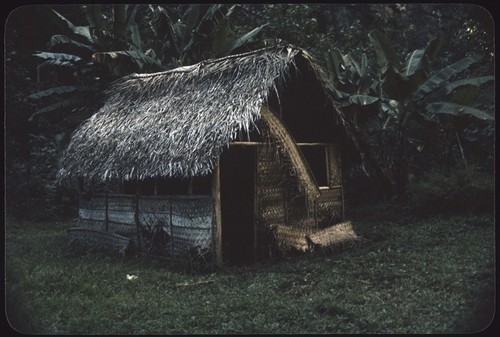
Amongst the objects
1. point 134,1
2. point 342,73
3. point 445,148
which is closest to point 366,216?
point 445,148

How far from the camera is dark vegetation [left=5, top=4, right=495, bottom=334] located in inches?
244

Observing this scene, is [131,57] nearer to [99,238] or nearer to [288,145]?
[99,238]

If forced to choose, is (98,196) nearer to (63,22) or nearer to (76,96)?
(76,96)

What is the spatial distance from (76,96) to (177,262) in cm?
699

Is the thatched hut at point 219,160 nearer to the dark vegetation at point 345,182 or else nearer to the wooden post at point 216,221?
the wooden post at point 216,221

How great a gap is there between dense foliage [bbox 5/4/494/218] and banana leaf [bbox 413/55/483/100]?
0.02 meters

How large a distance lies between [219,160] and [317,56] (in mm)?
7266

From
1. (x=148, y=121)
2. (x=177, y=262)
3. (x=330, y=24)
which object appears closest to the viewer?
(x=177, y=262)

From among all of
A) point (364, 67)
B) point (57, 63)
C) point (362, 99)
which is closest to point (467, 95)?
point (362, 99)

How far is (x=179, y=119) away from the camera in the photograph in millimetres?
9367

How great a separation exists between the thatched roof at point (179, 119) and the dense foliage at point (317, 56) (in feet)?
7.46

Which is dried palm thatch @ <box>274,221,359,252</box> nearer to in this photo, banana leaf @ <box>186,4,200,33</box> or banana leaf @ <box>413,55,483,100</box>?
banana leaf @ <box>413,55,483,100</box>

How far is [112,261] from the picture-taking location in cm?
934

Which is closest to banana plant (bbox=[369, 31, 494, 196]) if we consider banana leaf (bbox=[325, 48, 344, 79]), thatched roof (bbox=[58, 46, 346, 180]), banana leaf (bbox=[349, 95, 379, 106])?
banana leaf (bbox=[349, 95, 379, 106])
